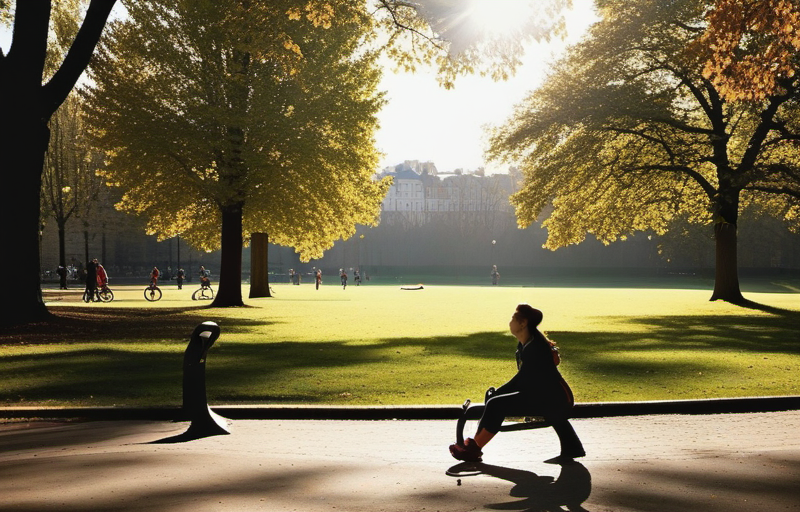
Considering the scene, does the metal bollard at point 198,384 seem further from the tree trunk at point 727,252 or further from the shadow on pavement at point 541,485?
the tree trunk at point 727,252

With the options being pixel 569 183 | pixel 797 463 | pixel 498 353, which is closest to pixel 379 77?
pixel 569 183

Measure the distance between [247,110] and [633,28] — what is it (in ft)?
45.8

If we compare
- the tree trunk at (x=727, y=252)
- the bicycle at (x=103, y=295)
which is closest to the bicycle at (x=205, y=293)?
the bicycle at (x=103, y=295)

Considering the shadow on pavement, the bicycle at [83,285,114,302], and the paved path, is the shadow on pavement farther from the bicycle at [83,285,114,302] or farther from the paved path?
the bicycle at [83,285,114,302]

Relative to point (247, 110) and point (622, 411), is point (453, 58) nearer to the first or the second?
point (247, 110)

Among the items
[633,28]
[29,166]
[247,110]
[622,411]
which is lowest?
[622,411]

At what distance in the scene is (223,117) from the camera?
28.0 metres

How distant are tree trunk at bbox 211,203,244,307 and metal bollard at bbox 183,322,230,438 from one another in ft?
76.4

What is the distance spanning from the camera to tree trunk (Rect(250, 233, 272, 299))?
1575 inches

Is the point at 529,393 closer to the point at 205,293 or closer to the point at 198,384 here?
the point at 198,384

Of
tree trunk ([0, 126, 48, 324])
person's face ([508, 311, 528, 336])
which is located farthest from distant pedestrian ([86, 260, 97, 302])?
person's face ([508, 311, 528, 336])

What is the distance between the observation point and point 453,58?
912 inches

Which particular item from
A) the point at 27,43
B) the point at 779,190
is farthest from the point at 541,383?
the point at 779,190

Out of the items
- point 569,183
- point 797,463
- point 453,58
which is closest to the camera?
point 797,463
